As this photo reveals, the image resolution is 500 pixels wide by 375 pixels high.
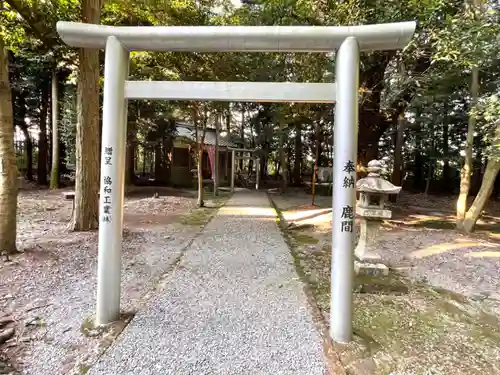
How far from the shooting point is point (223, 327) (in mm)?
2836

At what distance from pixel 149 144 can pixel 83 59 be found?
1098 cm

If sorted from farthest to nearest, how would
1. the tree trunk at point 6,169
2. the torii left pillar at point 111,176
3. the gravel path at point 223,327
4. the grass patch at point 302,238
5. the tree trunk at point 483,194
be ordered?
the tree trunk at point 483,194 < the grass patch at point 302,238 < the tree trunk at point 6,169 < the torii left pillar at point 111,176 < the gravel path at point 223,327

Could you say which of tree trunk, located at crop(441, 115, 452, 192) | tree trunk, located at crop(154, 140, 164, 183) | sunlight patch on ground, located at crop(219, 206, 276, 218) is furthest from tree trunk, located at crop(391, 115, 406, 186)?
tree trunk, located at crop(154, 140, 164, 183)

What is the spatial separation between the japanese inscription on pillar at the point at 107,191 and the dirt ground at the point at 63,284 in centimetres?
101

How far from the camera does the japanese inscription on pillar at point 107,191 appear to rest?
2830 mm

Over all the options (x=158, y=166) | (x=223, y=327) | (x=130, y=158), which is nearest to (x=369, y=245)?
(x=223, y=327)

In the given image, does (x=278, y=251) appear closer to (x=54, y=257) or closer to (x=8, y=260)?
(x=54, y=257)

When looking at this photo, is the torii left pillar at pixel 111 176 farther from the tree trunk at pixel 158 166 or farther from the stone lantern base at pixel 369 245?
the tree trunk at pixel 158 166

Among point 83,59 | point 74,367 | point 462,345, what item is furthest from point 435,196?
point 74,367

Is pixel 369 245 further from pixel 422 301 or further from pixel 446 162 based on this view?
pixel 446 162

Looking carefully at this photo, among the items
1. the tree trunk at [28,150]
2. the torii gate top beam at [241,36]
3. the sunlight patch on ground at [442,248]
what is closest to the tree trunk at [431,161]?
the sunlight patch on ground at [442,248]

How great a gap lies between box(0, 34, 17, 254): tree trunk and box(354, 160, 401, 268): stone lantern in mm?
5163

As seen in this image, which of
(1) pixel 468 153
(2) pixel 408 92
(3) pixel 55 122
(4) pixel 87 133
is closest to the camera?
(4) pixel 87 133

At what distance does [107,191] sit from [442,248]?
20.0 ft
